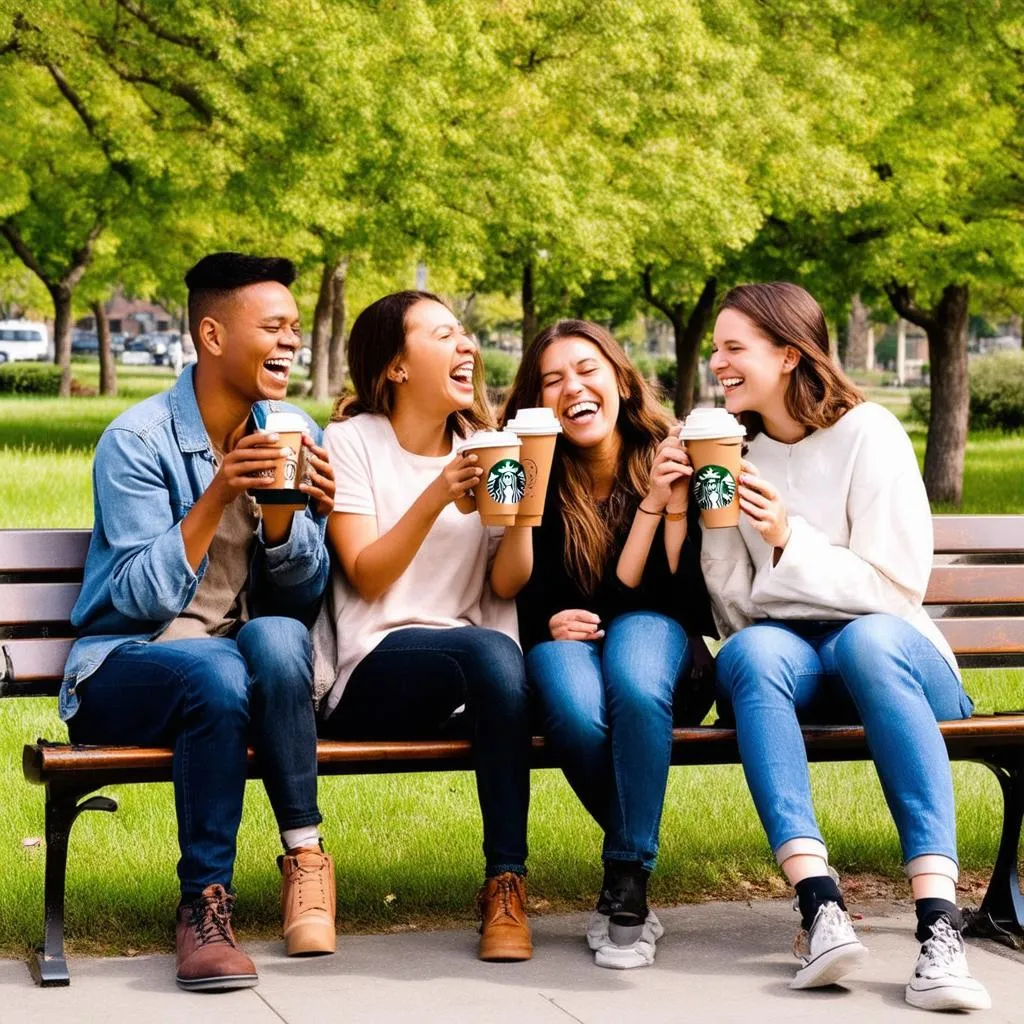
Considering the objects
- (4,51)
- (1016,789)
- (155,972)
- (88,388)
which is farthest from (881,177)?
(88,388)

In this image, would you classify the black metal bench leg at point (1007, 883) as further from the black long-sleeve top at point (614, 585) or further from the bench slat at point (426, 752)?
the black long-sleeve top at point (614, 585)

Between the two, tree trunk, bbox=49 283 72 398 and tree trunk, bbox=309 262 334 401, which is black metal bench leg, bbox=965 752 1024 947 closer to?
tree trunk, bbox=309 262 334 401

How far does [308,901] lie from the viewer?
3.64m

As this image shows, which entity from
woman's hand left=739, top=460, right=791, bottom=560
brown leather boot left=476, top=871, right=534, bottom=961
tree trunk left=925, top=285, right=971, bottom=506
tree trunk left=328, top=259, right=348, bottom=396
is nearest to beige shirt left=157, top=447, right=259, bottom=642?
brown leather boot left=476, top=871, right=534, bottom=961

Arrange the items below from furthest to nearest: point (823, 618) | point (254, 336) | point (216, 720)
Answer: point (823, 618) < point (254, 336) < point (216, 720)

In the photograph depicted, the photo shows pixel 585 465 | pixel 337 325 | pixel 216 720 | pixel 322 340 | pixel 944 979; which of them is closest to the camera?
pixel 944 979

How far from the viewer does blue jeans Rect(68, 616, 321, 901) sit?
11.5 ft

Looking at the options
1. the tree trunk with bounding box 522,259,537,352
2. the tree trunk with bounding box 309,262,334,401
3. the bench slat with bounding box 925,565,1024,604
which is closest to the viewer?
the bench slat with bounding box 925,565,1024,604

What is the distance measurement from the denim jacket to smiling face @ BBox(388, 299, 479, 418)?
0.33 m

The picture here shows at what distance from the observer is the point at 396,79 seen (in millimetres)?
14586

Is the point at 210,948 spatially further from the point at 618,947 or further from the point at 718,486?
the point at 718,486

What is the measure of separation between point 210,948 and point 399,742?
Answer: 0.60m

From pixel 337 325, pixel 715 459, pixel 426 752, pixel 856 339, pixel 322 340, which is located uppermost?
pixel 856 339

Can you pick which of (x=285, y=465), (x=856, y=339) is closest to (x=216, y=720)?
(x=285, y=465)
